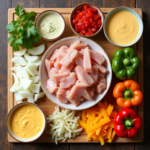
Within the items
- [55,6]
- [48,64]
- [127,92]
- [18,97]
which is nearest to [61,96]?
[48,64]

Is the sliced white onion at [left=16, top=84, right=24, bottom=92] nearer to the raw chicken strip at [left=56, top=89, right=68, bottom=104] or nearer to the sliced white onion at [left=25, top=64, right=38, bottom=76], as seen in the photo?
the sliced white onion at [left=25, top=64, right=38, bottom=76]

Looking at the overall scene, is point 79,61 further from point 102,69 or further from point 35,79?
point 35,79

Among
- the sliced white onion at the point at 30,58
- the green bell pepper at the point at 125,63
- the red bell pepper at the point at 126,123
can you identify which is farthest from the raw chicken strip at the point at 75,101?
the sliced white onion at the point at 30,58

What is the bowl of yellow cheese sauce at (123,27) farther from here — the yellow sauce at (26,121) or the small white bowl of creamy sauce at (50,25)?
the yellow sauce at (26,121)

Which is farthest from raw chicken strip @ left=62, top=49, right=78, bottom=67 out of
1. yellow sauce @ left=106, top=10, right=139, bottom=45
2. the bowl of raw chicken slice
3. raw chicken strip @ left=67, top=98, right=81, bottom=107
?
yellow sauce @ left=106, top=10, right=139, bottom=45

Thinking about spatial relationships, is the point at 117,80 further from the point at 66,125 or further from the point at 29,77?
the point at 29,77

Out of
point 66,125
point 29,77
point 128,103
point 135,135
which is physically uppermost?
point 29,77

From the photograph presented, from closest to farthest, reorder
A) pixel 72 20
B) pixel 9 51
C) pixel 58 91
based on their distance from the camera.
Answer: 1. pixel 58 91
2. pixel 72 20
3. pixel 9 51

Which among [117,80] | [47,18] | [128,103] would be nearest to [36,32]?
[47,18]
